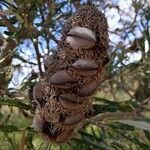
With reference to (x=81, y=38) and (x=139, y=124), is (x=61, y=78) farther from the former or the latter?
(x=139, y=124)

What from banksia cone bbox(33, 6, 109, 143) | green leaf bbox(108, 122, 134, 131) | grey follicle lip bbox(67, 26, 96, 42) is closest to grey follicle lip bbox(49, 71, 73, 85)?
banksia cone bbox(33, 6, 109, 143)

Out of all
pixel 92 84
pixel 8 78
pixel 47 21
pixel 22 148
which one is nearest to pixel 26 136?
pixel 22 148

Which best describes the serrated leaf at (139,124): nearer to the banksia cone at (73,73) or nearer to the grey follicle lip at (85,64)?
the banksia cone at (73,73)

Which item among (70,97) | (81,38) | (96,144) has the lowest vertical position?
(96,144)

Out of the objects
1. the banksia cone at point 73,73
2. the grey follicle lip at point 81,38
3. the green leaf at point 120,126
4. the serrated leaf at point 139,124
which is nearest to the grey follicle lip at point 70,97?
the banksia cone at point 73,73

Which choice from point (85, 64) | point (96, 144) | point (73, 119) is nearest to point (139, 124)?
point (96, 144)

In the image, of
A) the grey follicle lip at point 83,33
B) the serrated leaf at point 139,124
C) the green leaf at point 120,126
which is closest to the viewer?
the grey follicle lip at point 83,33

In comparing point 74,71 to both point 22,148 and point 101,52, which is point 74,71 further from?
point 22,148

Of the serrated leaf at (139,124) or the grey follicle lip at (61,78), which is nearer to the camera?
the grey follicle lip at (61,78)
